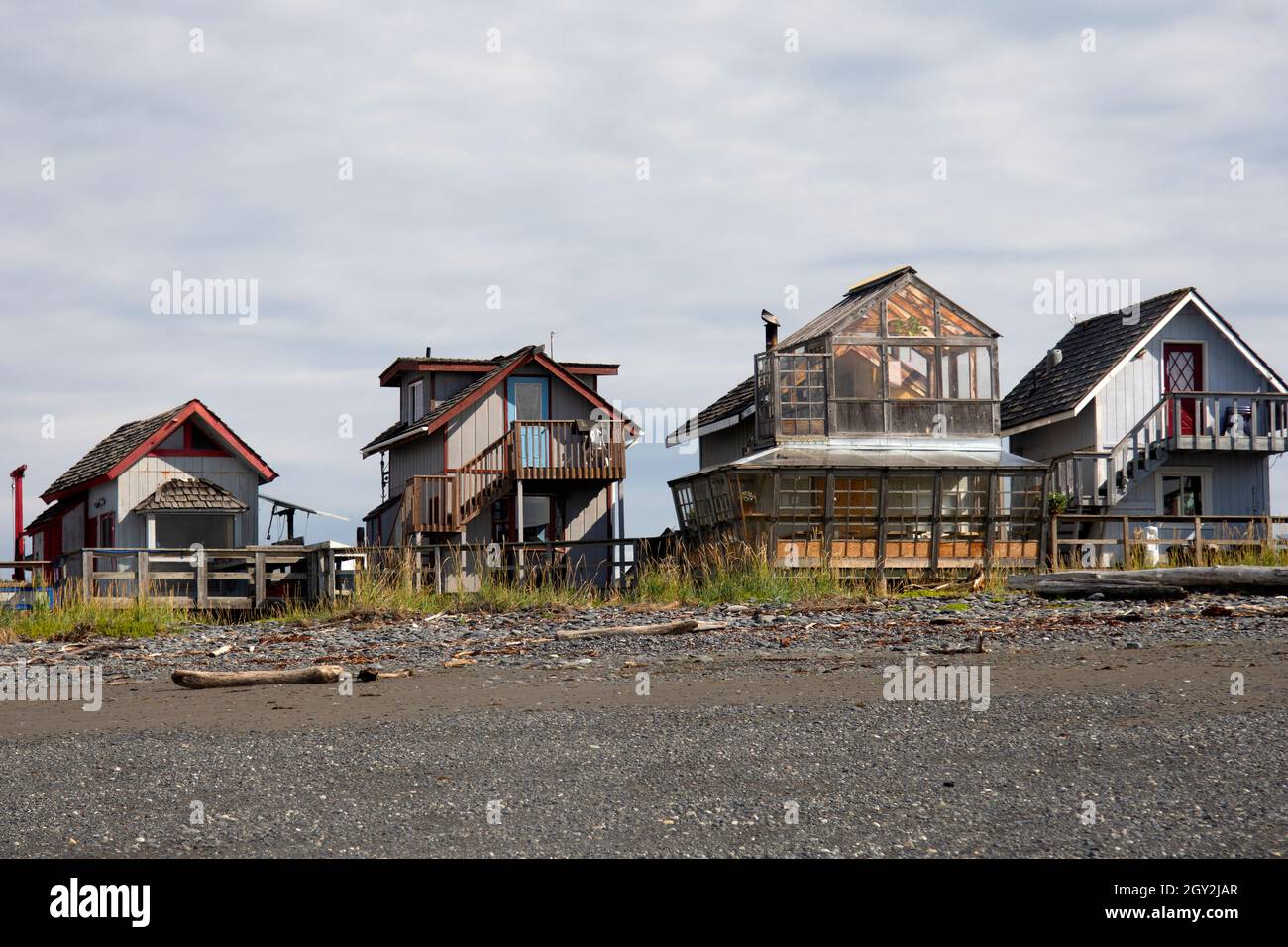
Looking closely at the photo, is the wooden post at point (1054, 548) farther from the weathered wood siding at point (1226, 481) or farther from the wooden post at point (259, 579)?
the wooden post at point (259, 579)

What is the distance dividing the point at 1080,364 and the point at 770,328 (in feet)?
26.7

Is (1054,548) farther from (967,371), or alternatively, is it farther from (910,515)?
(967,371)

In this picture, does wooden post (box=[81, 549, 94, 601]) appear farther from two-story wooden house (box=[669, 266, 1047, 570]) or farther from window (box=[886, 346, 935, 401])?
window (box=[886, 346, 935, 401])

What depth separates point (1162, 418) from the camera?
3428cm

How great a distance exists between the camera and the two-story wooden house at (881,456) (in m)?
25.9

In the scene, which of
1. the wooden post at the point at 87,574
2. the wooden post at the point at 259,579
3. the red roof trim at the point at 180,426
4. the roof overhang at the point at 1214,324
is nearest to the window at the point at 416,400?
the red roof trim at the point at 180,426

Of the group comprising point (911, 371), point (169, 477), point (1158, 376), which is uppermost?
point (1158, 376)

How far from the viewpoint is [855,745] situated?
8.40 metres

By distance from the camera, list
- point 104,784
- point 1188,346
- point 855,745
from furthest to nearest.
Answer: point 1188,346 → point 855,745 → point 104,784

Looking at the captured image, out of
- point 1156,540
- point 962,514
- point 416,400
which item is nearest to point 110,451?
point 416,400
